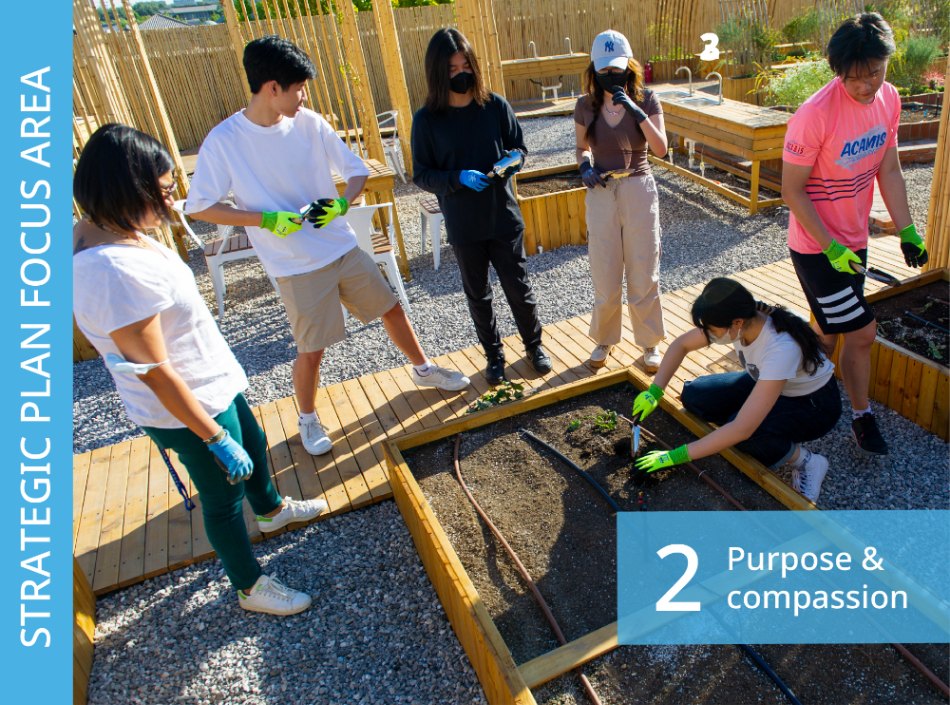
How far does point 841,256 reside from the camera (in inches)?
92.2

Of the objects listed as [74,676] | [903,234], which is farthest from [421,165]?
[74,676]

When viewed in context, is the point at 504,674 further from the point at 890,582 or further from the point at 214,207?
the point at 214,207

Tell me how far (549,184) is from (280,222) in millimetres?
3633

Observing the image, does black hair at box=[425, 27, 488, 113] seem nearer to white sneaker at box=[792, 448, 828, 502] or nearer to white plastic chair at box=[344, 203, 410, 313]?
white plastic chair at box=[344, 203, 410, 313]

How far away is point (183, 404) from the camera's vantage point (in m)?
1.66

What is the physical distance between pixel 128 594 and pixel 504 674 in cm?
157

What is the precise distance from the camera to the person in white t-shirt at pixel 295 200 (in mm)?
2342

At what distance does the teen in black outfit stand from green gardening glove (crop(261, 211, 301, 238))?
59cm

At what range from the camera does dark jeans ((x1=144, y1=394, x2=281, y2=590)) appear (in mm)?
1809

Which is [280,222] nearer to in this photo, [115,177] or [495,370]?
[115,177]

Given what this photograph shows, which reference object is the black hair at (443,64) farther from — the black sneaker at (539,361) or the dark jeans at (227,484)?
the dark jeans at (227,484)

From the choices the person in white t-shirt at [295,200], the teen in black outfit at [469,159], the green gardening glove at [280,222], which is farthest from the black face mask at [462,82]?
the green gardening glove at [280,222]

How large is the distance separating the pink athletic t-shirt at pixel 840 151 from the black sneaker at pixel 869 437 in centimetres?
69

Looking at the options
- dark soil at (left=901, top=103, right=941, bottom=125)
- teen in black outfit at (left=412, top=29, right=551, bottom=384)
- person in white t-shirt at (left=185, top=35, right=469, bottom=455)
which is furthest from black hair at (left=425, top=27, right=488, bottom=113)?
dark soil at (left=901, top=103, right=941, bottom=125)
